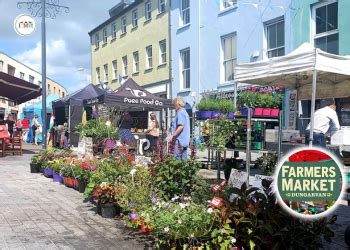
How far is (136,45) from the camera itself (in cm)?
2761

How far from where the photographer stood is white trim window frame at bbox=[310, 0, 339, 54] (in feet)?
43.6

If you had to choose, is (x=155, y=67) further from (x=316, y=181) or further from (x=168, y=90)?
(x=316, y=181)

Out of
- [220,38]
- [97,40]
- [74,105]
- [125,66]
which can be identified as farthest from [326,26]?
[97,40]

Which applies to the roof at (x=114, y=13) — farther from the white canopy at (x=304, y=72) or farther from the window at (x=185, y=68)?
the white canopy at (x=304, y=72)

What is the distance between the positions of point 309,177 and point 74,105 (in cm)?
1638

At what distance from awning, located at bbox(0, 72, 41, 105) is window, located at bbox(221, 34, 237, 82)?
797 centimetres

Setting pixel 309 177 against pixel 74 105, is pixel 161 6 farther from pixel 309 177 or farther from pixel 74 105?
pixel 309 177

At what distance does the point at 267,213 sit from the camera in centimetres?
379

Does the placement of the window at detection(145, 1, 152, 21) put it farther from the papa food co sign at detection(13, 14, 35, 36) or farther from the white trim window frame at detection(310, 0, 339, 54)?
the white trim window frame at detection(310, 0, 339, 54)

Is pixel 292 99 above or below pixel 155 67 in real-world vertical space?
below

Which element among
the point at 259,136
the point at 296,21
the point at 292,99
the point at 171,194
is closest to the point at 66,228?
the point at 171,194

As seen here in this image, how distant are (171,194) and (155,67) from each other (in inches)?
794

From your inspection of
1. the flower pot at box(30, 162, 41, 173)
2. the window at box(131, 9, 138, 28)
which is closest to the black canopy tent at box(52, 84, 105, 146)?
the flower pot at box(30, 162, 41, 173)

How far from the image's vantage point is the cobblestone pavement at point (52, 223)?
4754 mm
